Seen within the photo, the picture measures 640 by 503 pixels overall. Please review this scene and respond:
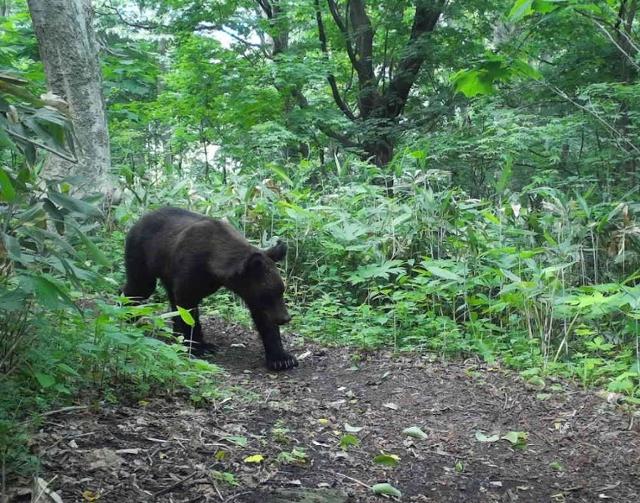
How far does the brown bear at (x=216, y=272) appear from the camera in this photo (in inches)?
256

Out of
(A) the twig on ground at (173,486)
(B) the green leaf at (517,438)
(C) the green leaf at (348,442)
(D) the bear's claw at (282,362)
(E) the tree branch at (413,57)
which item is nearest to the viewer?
(A) the twig on ground at (173,486)

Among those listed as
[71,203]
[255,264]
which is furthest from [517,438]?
[71,203]

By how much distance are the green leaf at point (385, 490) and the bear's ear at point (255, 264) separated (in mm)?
2936

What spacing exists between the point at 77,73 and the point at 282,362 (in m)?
5.27

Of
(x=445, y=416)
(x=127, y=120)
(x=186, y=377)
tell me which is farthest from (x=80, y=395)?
(x=127, y=120)

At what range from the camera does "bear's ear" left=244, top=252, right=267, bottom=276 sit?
21.2ft

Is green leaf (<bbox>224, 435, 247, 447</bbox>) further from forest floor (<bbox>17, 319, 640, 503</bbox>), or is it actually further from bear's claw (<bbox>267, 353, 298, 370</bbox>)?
bear's claw (<bbox>267, 353, 298, 370</bbox>)

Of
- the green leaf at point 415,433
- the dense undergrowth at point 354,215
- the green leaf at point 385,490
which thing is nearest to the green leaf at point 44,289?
the dense undergrowth at point 354,215

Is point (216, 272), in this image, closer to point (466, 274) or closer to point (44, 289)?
point (466, 274)

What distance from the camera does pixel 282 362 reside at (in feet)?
21.2

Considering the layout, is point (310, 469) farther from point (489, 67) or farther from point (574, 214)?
point (574, 214)

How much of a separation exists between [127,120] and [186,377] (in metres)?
12.8

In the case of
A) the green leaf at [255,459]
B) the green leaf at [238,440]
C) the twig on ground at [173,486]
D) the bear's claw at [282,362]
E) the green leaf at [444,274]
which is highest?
the green leaf at [444,274]

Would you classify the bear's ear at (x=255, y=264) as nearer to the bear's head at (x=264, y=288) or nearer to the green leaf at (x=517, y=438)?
the bear's head at (x=264, y=288)
